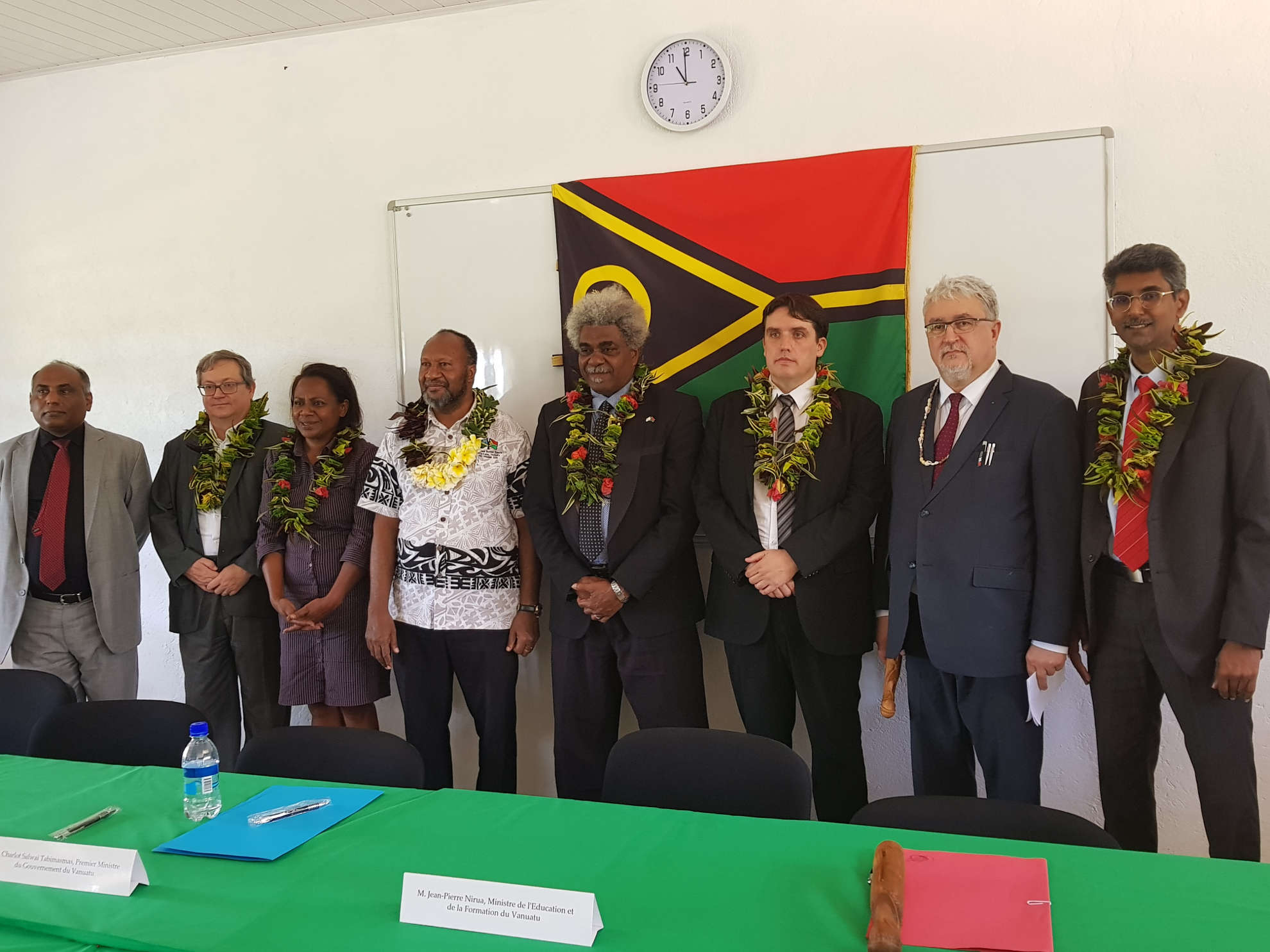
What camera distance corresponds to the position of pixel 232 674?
142 inches

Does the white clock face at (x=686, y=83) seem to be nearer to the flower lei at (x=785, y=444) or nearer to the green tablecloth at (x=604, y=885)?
the flower lei at (x=785, y=444)

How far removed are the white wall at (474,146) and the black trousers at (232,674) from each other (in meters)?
0.91

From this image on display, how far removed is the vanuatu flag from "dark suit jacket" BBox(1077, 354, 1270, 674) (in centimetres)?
104

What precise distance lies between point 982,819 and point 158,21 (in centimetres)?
432

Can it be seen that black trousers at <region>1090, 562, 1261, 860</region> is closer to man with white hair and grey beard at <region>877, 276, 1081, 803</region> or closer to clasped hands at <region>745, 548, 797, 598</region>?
man with white hair and grey beard at <region>877, 276, 1081, 803</region>

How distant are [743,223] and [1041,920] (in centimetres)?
264

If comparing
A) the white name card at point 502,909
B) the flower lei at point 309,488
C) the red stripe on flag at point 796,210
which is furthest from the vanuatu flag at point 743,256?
the white name card at point 502,909

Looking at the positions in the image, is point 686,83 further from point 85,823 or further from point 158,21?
point 85,823

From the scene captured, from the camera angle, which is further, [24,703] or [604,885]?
[24,703]

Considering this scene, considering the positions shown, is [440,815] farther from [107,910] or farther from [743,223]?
[743,223]

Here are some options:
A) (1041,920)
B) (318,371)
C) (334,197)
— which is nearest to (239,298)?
(334,197)

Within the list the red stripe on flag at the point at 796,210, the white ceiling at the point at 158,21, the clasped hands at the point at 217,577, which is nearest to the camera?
the red stripe on flag at the point at 796,210

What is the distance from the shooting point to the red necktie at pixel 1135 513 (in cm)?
238

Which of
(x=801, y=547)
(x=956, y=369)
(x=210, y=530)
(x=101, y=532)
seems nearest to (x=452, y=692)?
(x=210, y=530)
